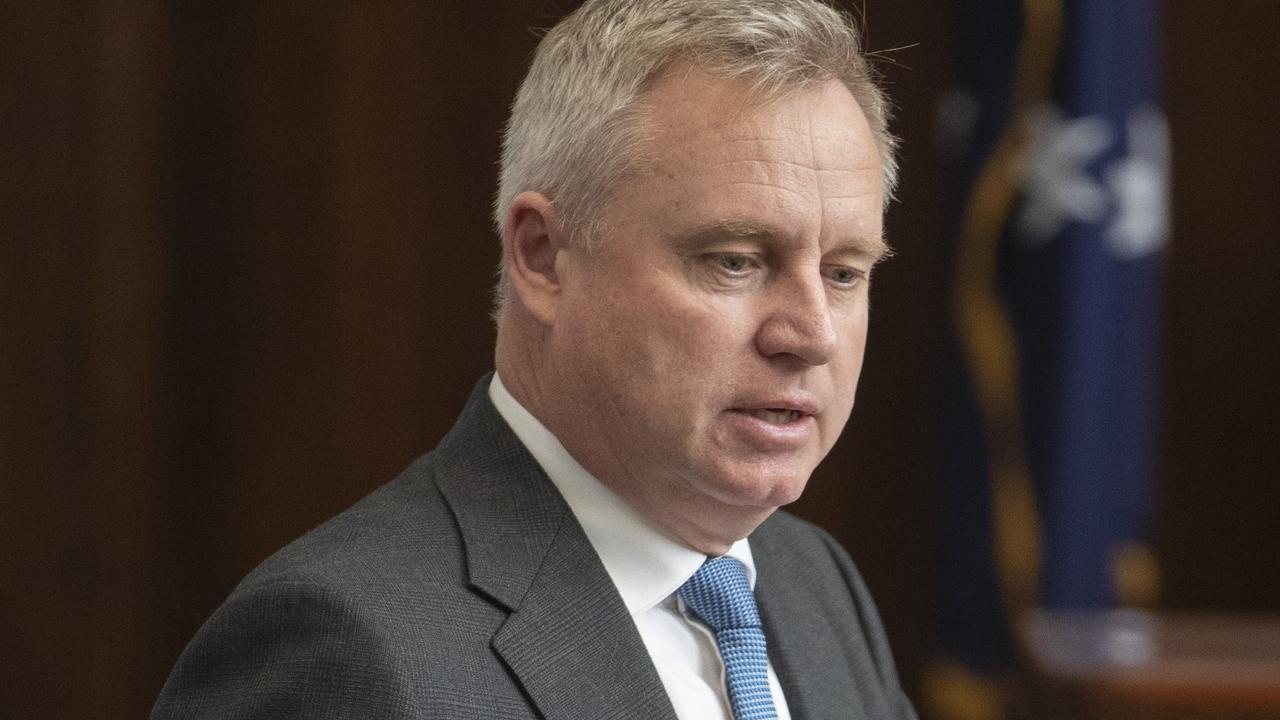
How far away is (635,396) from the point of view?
5.23ft

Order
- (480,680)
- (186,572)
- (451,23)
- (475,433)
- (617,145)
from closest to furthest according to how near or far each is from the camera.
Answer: (480,680), (617,145), (475,433), (186,572), (451,23)

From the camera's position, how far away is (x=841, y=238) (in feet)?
5.39

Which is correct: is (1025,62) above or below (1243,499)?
above

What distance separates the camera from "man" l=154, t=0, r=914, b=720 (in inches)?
59.1

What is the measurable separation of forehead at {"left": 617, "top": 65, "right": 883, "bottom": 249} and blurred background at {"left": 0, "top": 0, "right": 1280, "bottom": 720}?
4.65 feet

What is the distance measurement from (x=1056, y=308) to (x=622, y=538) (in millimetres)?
2336

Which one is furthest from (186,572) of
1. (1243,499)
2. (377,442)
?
(1243,499)

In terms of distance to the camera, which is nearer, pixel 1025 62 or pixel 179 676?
pixel 179 676

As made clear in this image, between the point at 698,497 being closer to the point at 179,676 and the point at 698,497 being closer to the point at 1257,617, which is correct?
the point at 179,676

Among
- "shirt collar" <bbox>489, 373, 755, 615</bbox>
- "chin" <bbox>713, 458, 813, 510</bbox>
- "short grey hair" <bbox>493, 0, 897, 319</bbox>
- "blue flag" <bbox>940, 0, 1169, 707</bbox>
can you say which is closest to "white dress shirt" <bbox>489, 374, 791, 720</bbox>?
"shirt collar" <bbox>489, 373, 755, 615</bbox>

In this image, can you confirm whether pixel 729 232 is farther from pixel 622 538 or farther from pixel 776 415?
pixel 622 538

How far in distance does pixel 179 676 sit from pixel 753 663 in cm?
64

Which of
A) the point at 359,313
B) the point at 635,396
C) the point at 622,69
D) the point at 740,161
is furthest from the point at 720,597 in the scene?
the point at 359,313

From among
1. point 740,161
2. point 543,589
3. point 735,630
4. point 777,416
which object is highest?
point 740,161
